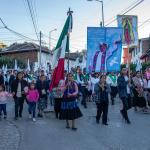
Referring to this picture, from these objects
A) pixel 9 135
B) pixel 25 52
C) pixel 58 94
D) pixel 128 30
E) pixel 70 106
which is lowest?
pixel 9 135

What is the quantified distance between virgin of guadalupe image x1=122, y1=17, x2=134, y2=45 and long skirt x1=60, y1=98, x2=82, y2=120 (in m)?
6.02

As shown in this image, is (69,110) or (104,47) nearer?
(69,110)

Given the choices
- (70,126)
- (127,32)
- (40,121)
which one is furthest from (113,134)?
(127,32)

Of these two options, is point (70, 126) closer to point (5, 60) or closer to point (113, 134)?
point (113, 134)

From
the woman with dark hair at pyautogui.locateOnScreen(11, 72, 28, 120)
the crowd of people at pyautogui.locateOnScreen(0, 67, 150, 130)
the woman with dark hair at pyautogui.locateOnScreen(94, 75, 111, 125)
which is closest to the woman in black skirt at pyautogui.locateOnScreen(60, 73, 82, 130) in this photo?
the crowd of people at pyautogui.locateOnScreen(0, 67, 150, 130)

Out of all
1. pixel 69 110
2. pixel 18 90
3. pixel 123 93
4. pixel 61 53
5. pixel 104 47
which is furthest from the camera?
pixel 104 47

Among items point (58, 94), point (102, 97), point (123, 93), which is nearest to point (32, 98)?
point (58, 94)

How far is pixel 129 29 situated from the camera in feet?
61.9

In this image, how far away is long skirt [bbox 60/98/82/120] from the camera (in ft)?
42.5

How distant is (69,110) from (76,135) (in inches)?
50.2

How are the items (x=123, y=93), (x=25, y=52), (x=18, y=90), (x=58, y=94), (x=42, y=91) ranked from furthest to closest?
(x=25, y=52) → (x=42, y=91) → (x=18, y=90) → (x=58, y=94) → (x=123, y=93)

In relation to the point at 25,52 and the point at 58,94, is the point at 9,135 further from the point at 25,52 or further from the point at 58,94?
the point at 25,52

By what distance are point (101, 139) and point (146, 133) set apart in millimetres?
1628

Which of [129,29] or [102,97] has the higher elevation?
[129,29]
